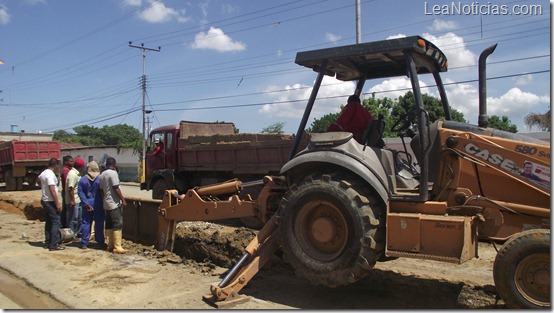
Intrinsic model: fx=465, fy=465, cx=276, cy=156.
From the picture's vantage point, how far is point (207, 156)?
12625 mm

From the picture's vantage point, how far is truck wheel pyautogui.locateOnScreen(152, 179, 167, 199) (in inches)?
527

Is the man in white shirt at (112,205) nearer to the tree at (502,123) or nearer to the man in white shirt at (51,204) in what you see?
the man in white shirt at (51,204)

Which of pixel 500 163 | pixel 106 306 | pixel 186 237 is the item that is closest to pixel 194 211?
pixel 186 237

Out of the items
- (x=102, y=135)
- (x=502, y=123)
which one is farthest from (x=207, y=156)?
A: (x=102, y=135)

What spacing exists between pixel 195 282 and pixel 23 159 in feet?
60.7

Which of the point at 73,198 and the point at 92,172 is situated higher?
the point at 92,172

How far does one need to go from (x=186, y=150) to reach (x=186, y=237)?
19.1ft

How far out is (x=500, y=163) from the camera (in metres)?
4.45

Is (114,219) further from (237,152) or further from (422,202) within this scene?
(422,202)

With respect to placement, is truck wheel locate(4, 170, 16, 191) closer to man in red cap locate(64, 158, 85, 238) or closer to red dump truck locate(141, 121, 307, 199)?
red dump truck locate(141, 121, 307, 199)

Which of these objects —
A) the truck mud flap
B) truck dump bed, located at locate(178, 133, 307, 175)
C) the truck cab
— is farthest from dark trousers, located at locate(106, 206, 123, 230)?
the truck cab

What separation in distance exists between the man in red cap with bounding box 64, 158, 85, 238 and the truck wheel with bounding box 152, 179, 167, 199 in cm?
443

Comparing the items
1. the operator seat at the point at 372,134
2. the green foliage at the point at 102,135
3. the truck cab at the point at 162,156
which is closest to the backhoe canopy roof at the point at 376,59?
the operator seat at the point at 372,134

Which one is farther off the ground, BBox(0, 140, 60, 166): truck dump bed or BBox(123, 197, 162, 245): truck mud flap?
BBox(0, 140, 60, 166): truck dump bed
